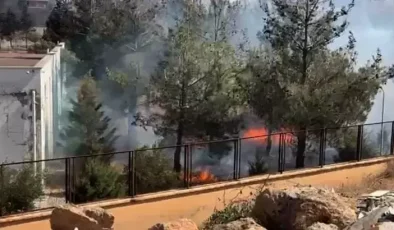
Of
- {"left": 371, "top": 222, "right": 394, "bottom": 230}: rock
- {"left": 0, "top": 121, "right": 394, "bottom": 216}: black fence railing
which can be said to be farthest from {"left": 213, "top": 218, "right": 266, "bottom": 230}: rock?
{"left": 0, "top": 121, "right": 394, "bottom": 216}: black fence railing

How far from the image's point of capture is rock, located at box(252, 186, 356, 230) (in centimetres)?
541

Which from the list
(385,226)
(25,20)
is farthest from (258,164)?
(25,20)

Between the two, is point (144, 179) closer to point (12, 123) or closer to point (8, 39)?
point (12, 123)

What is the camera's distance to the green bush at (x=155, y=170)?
41.1ft

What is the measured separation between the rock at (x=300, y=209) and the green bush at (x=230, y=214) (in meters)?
0.61

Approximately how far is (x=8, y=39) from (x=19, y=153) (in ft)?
38.1

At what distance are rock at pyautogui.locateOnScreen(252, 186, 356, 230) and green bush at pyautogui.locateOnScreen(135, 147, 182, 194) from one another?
20.3ft

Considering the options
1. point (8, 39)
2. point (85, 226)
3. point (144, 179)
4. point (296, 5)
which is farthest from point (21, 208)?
point (8, 39)

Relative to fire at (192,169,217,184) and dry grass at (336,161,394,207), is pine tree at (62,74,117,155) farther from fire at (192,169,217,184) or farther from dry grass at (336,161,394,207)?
dry grass at (336,161,394,207)

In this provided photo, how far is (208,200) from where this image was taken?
8.19 meters

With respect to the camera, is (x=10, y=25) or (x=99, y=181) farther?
(x=10, y=25)

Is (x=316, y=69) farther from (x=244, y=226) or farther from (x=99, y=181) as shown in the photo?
(x=244, y=226)

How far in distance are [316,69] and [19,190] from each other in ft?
36.2

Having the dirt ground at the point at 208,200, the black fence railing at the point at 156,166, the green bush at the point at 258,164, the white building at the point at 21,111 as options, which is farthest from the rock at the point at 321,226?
the green bush at the point at 258,164
